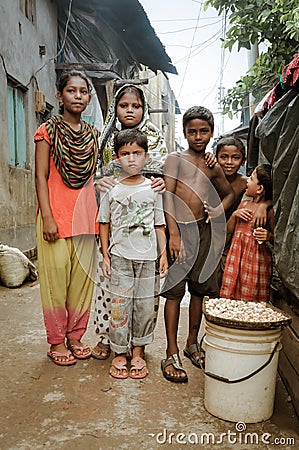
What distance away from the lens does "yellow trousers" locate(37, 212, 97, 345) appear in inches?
102

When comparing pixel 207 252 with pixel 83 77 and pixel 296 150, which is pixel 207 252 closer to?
pixel 296 150

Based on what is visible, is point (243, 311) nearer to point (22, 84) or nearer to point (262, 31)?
point (262, 31)

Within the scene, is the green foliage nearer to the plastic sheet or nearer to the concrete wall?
the concrete wall

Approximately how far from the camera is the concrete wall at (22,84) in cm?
553

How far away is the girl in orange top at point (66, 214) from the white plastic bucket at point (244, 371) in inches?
41.0

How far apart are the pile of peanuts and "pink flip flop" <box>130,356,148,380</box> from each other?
2.10ft

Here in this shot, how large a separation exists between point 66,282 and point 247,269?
1.15 metres

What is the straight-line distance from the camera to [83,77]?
2557 mm

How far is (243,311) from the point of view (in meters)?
2.08

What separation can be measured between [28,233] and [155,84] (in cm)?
1552

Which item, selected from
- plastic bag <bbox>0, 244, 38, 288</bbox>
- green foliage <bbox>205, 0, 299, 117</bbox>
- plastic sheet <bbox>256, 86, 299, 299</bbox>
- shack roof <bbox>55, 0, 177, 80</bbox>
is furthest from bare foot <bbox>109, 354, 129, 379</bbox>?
shack roof <bbox>55, 0, 177, 80</bbox>

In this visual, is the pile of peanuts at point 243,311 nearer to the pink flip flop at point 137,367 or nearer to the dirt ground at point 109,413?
the dirt ground at point 109,413

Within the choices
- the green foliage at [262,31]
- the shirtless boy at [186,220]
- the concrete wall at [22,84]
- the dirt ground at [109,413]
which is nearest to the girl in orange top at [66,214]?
the dirt ground at [109,413]

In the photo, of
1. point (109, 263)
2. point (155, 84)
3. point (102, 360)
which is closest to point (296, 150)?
point (109, 263)
